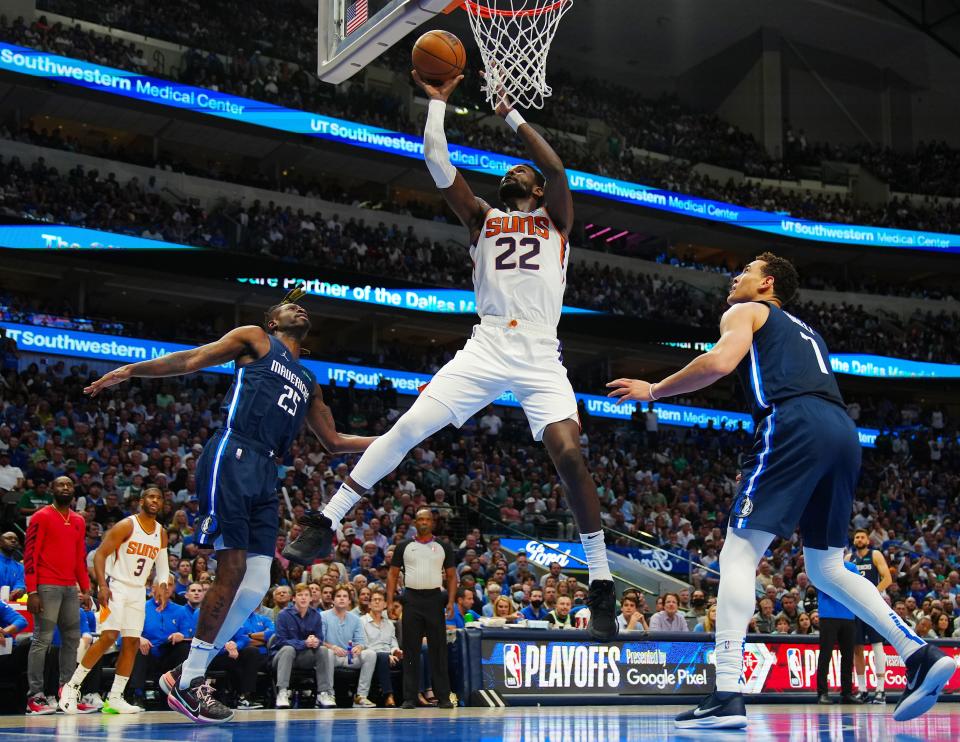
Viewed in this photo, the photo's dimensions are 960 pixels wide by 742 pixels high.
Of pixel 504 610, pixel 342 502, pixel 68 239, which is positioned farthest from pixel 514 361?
pixel 68 239

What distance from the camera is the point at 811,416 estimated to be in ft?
17.4

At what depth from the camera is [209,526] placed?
6.21 m

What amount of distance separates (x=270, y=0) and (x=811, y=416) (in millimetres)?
35164

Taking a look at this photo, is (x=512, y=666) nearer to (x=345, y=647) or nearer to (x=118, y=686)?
(x=345, y=647)

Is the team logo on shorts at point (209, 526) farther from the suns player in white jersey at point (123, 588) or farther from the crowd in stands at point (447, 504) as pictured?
the crowd in stands at point (447, 504)

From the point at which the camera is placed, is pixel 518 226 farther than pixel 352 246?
No

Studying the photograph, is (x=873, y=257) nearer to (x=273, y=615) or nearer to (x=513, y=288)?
(x=273, y=615)

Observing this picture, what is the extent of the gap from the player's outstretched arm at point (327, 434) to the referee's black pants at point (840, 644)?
6.83 metres

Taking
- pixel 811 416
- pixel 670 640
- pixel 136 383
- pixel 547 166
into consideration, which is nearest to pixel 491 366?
pixel 547 166

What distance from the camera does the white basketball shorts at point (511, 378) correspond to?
6.10m

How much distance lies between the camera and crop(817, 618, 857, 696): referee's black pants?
11617 millimetres

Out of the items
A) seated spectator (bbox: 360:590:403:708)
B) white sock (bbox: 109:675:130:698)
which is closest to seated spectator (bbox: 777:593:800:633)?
seated spectator (bbox: 360:590:403:708)

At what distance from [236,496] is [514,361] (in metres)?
1.76

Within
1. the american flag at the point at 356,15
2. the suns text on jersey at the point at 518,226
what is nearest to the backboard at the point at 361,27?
the american flag at the point at 356,15
